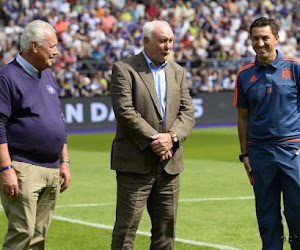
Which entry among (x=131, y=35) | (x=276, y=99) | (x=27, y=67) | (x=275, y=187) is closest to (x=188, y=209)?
(x=275, y=187)

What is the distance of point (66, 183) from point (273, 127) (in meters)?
1.81

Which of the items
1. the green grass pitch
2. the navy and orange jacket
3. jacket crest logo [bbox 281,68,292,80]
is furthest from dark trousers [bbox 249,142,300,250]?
the green grass pitch

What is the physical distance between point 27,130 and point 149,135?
1.00m

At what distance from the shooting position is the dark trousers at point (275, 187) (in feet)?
23.1

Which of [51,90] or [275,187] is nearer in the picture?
[51,90]

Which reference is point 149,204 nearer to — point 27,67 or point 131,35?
point 27,67

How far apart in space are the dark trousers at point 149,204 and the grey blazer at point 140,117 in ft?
0.30

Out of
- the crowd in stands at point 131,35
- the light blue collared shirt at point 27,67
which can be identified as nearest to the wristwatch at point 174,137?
the light blue collared shirt at point 27,67

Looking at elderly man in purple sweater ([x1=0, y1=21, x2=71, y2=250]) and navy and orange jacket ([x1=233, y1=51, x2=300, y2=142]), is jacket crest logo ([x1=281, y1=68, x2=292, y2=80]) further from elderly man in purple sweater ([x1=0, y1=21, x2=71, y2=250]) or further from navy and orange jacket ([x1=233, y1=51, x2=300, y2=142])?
elderly man in purple sweater ([x1=0, y1=21, x2=71, y2=250])

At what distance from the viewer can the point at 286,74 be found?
705 centimetres

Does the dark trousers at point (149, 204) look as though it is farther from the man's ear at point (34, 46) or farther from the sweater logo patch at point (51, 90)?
the man's ear at point (34, 46)

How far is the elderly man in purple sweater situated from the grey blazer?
1.94ft

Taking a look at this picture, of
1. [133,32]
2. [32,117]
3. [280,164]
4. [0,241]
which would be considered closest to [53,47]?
[32,117]

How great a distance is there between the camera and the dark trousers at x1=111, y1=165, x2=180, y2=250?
683 centimetres
